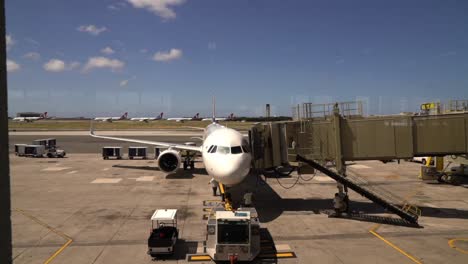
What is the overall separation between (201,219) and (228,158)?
4.02 m

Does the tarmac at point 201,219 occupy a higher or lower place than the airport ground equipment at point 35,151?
lower

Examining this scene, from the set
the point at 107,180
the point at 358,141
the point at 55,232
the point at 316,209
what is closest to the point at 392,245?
the point at 316,209

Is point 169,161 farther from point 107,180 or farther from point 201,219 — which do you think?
point 201,219

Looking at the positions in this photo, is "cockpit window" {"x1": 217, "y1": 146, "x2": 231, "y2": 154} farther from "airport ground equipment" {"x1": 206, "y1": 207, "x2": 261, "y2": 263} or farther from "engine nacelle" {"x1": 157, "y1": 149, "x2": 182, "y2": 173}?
"engine nacelle" {"x1": 157, "y1": 149, "x2": 182, "y2": 173}

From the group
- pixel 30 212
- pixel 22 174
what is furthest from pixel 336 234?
pixel 22 174

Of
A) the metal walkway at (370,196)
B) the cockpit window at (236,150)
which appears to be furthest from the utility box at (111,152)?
the metal walkway at (370,196)

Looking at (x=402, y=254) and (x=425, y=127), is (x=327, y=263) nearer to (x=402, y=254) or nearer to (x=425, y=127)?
(x=402, y=254)

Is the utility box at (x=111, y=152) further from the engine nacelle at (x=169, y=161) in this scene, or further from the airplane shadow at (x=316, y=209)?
the airplane shadow at (x=316, y=209)

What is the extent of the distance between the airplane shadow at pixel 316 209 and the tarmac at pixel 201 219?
0.20 feet

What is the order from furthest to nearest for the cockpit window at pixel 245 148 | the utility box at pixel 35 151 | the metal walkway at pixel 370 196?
the utility box at pixel 35 151 < the cockpit window at pixel 245 148 < the metal walkway at pixel 370 196

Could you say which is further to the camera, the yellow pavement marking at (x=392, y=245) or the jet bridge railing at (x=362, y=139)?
the jet bridge railing at (x=362, y=139)

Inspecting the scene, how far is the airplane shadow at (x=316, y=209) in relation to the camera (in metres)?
18.6

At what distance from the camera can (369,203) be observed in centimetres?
2228

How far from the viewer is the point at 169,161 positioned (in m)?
29.8
